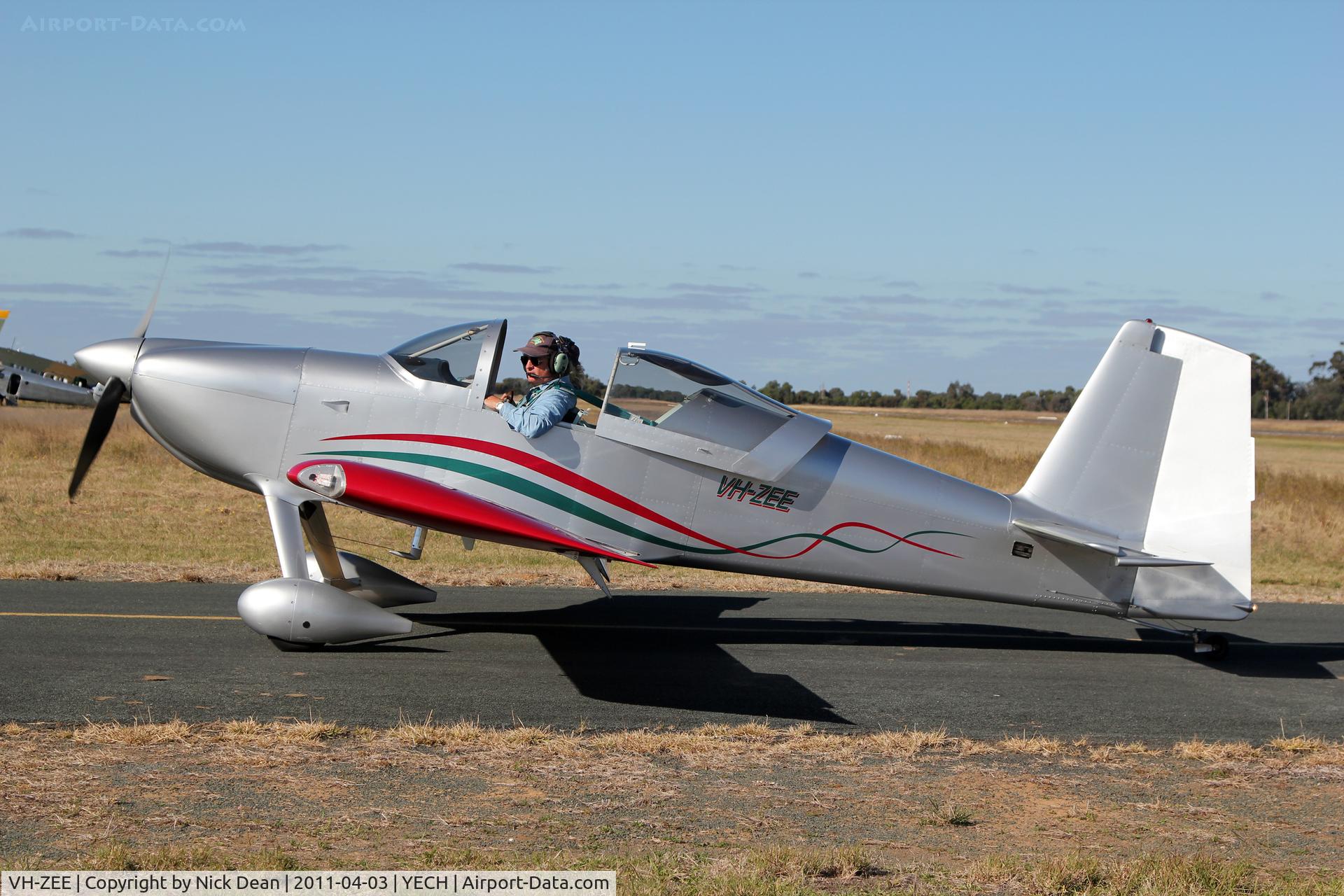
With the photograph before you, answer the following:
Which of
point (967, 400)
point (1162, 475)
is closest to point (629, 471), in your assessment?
point (1162, 475)

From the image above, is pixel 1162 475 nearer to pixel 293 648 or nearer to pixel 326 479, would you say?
pixel 326 479

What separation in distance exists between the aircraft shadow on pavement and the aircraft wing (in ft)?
3.55

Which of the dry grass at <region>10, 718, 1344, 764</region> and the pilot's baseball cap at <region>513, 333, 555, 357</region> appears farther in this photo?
the pilot's baseball cap at <region>513, 333, 555, 357</region>

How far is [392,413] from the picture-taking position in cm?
859

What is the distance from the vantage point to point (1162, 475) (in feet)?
29.8

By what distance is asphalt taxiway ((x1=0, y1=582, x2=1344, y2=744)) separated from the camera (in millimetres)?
7176

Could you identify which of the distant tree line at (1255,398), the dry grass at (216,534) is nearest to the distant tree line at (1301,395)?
the distant tree line at (1255,398)

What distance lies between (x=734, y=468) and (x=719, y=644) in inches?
70.0

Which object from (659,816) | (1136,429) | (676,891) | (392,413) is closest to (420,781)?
(659,816)

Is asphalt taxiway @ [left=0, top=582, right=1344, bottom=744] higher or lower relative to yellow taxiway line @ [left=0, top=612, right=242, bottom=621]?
higher

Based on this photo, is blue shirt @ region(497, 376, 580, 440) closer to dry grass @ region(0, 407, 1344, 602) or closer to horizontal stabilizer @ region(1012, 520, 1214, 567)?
dry grass @ region(0, 407, 1344, 602)

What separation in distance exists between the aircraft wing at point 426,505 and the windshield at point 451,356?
3.08ft

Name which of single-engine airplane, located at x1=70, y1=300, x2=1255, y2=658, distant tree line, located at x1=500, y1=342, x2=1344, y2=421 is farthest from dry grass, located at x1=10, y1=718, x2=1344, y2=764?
distant tree line, located at x1=500, y1=342, x2=1344, y2=421

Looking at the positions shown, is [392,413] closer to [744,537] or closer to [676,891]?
[744,537]
